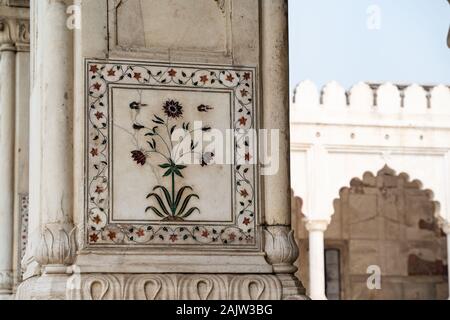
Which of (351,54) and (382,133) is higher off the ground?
(351,54)

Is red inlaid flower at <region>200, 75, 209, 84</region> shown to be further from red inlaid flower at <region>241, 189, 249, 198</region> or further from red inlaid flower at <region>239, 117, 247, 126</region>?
red inlaid flower at <region>241, 189, 249, 198</region>

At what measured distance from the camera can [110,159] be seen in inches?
139

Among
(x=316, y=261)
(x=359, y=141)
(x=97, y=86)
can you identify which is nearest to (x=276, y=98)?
(x=97, y=86)

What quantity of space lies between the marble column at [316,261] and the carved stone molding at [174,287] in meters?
10.1

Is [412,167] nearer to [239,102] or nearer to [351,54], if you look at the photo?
[351,54]

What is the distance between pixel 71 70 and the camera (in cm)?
359

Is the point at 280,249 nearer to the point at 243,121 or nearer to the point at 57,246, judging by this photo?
the point at 243,121

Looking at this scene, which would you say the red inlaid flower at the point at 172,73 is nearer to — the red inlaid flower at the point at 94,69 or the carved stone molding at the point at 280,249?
the red inlaid flower at the point at 94,69

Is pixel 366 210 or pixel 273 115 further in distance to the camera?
pixel 366 210

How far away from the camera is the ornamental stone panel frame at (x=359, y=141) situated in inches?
545

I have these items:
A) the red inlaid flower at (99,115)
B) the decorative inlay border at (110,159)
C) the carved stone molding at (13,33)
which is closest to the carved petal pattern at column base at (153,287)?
the decorative inlay border at (110,159)

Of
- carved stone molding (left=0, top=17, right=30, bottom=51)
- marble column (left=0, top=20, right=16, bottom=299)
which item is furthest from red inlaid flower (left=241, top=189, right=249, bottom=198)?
carved stone molding (left=0, top=17, right=30, bottom=51)
